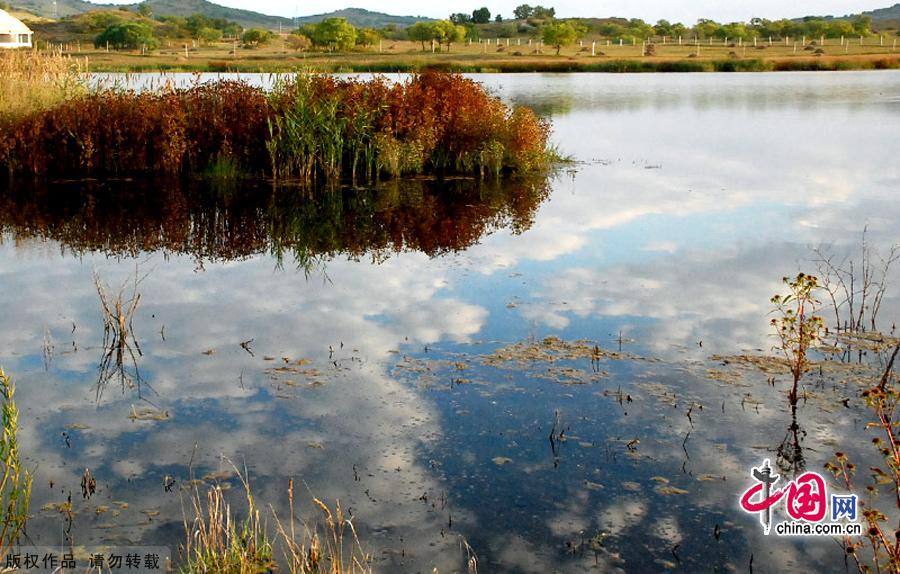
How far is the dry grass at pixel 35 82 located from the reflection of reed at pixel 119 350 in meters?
9.60

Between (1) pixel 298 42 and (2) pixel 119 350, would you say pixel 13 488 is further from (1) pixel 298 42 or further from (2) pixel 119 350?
(1) pixel 298 42

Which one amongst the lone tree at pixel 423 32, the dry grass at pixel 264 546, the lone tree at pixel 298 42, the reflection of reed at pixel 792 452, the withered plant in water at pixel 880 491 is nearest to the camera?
the withered plant in water at pixel 880 491

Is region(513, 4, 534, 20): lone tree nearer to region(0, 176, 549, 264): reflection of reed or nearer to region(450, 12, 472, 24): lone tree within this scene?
region(450, 12, 472, 24): lone tree

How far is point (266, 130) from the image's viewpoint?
60.1 ft

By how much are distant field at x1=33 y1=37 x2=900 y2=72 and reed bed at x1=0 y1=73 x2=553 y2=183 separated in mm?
33651

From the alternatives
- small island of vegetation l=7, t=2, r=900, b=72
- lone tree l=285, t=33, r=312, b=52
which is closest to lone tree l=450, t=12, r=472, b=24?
small island of vegetation l=7, t=2, r=900, b=72

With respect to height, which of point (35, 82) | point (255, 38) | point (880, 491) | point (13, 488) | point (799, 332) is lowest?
point (880, 491)

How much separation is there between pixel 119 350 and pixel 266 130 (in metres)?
10.1

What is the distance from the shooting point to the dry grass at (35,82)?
1834cm

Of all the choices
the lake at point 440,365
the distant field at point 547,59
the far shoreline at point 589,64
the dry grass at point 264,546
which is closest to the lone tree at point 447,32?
the distant field at point 547,59

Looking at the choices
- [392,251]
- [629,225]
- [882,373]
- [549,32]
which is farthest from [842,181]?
[549,32]

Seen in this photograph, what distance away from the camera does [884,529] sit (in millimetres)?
5621

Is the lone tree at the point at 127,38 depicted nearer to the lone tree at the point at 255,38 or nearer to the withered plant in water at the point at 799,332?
the lone tree at the point at 255,38

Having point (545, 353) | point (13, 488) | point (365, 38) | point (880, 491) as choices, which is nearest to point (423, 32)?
Answer: point (365, 38)
